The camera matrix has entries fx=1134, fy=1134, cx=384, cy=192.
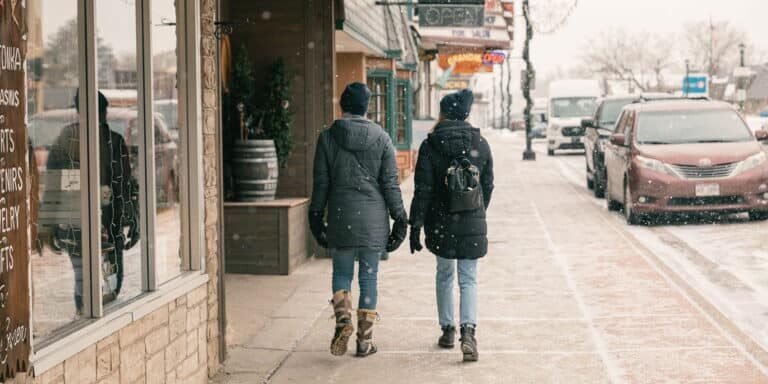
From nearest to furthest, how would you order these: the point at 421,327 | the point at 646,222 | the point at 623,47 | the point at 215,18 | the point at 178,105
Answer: the point at 178,105
the point at 215,18
the point at 421,327
the point at 646,222
the point at 623,47

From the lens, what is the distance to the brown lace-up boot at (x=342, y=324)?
23.3ft

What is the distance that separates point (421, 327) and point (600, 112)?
1601 cm

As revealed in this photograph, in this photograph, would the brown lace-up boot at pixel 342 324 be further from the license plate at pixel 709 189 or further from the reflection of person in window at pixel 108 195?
the license plate at pixel 709 189

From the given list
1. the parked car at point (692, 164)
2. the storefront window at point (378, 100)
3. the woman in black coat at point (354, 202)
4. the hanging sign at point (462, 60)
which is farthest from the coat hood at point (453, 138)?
the hanging sign at point (462, 60)

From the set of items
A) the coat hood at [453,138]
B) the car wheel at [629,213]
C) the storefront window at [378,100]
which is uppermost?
the storefront window at [378,100]

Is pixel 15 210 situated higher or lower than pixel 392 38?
lower

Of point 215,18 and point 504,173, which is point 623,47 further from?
point 215,18

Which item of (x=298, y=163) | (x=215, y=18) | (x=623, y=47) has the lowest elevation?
(x=298, y=163)

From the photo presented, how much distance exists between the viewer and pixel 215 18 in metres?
6.86

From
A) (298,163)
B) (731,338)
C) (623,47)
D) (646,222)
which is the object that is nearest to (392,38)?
(646,222)

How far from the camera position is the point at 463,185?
7230 mm

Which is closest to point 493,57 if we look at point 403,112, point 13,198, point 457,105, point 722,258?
point 403,112

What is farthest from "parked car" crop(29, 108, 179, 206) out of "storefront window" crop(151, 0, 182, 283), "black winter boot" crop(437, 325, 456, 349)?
"black winter boot" crop(437, 325, 456, 349)

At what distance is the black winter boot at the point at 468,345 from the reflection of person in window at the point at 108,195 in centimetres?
242
